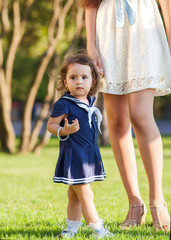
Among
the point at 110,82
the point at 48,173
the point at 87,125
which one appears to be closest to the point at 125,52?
the point at 110,82

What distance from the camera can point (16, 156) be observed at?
40.8 feet

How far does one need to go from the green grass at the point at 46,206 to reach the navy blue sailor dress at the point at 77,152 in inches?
15.9

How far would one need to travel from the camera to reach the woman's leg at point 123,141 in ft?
10.9

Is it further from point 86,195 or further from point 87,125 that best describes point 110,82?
point 86,195

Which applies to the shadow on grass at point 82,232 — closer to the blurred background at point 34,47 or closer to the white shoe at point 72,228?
the white shoe at point 72,228

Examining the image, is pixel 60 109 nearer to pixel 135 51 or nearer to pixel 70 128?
pixel 70 128

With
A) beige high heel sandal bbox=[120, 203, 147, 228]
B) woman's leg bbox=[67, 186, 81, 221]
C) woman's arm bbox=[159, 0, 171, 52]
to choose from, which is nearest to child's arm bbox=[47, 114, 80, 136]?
woman's leg bbox=[67, 186, 81, 221]

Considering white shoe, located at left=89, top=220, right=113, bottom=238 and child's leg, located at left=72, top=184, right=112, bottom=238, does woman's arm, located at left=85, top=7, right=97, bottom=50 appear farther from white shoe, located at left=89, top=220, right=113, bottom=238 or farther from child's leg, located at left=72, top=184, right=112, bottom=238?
white shoe, located at left=89, top=220, right=113, bottom=238

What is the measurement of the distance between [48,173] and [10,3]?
10265 mm

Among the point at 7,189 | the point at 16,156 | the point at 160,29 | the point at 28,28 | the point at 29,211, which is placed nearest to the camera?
the point at 160,29

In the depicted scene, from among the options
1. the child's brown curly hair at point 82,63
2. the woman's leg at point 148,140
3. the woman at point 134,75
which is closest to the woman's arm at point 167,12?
the woman at point 134,75

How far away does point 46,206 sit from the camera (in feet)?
14.3

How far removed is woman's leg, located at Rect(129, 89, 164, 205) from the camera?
3.09m

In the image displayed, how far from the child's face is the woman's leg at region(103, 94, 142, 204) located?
50cm
